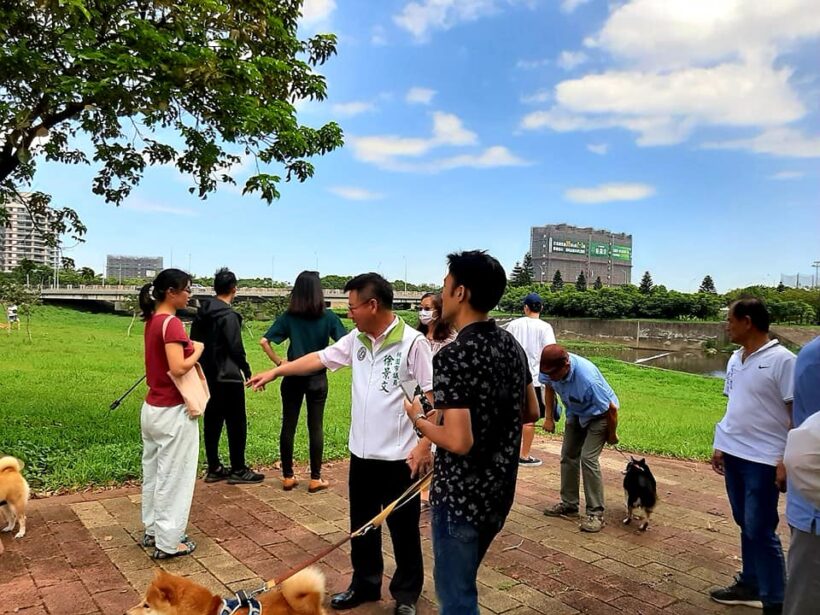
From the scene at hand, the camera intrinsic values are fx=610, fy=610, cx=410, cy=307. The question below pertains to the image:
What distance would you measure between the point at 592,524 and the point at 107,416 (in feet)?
21.8

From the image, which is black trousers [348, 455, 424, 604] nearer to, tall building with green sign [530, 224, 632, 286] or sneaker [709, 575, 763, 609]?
sneaker [709, 575, 763, 609]

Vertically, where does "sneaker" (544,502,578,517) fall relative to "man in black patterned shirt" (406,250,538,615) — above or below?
below

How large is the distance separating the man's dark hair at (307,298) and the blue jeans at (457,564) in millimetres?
3292

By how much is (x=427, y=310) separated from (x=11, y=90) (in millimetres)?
4546

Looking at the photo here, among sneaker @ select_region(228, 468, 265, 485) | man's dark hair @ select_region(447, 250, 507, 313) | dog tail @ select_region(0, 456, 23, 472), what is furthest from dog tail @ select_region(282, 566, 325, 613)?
sneaker @ select_region(228, 468, 265, 485)

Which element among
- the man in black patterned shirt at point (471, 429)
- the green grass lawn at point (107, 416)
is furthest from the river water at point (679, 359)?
the man in black patterned shirt at point (471, 429)

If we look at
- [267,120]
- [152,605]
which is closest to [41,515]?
[152,605]

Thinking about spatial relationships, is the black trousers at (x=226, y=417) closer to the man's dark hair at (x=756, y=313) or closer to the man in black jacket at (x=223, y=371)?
the man in black jacket at (x=223, y=371)

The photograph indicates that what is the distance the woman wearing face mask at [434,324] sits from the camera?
17.3ft

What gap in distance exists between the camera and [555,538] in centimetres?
470

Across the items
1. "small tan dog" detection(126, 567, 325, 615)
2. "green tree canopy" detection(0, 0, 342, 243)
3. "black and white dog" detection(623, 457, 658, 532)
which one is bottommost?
"black and white dog" detection(623, 457, 658, 532)

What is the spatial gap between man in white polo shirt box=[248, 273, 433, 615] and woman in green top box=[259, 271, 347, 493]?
192 centimetres

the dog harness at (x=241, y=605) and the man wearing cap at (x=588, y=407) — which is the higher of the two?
the man wearing cap at (x=588, y=407)

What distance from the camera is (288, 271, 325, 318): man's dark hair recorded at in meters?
5.41
